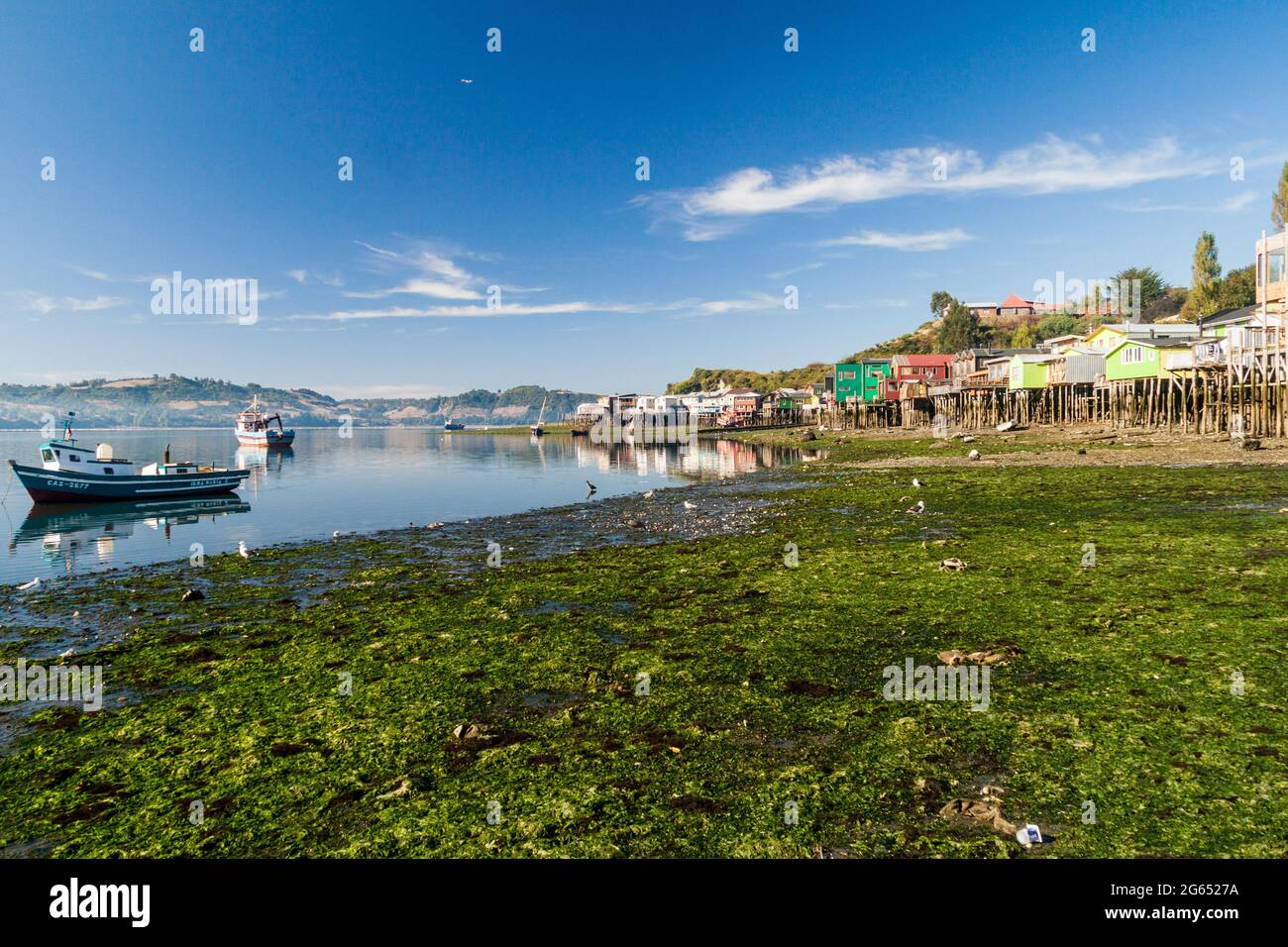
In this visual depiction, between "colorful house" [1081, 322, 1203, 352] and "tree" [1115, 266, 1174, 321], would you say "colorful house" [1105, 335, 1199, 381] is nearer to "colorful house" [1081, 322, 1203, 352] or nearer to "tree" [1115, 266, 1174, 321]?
"colorful house" [1081, 322, 1203, 352]

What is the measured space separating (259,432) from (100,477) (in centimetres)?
10939

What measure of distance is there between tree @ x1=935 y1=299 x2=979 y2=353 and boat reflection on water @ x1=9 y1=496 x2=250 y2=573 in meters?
181

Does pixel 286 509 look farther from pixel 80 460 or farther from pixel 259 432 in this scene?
pixel 259 432

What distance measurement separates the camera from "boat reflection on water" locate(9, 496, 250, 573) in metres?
28.4

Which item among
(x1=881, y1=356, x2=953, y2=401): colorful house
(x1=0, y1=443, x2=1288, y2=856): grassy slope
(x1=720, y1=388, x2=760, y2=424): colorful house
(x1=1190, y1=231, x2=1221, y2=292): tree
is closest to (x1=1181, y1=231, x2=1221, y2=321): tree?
(x1=1190, y1=231, x2=1221, y2=292): tree

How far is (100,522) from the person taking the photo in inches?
1479

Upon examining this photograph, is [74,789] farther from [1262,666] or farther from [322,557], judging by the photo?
[322,557]

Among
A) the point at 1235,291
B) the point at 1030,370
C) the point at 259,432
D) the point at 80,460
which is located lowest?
the point at 80,460

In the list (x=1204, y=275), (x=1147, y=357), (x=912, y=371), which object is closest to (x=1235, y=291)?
(x=1204, y=275)

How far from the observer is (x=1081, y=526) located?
18.6 meters

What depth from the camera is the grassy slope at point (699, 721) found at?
5613 mm

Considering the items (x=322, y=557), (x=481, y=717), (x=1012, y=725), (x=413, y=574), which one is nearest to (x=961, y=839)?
(x=1012, y=725)
